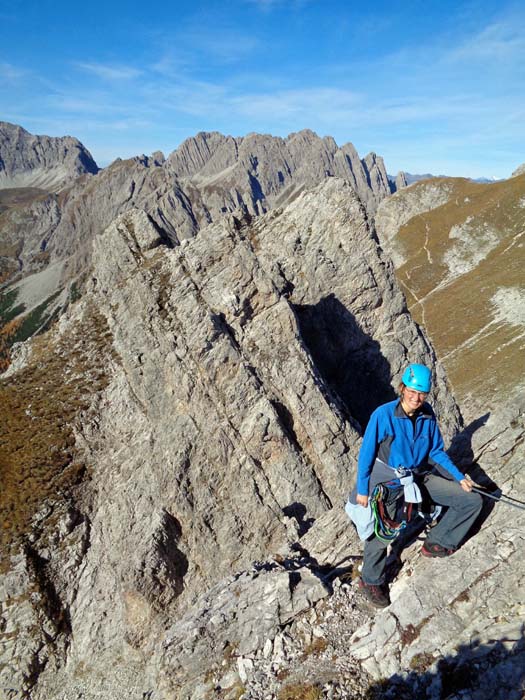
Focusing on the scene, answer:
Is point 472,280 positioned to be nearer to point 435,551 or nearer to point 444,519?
point 444,519

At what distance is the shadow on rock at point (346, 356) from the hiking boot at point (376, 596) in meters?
23.8

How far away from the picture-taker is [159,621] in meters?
23.9

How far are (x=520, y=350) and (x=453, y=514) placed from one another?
134 feet

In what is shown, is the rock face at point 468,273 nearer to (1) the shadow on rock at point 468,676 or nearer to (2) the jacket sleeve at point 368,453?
(2) the jacket sleeve at point 368,453

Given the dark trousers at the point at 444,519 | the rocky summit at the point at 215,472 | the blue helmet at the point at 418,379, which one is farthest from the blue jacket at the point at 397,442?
the rocky summit at the point at 215,472

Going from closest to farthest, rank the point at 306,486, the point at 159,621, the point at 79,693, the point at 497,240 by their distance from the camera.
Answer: the point at 79,693 < the point at 159,621 < the point at 306,486 < the point at 497,240

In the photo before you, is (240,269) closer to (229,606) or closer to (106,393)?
(106,393)

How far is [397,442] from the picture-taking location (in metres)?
11.0

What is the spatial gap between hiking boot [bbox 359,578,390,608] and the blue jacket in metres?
3.41

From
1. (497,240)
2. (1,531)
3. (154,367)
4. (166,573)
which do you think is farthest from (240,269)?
(497,240)

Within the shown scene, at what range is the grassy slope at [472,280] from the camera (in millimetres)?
45281

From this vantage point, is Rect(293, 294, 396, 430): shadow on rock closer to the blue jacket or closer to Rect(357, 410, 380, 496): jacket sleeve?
the blue jacket

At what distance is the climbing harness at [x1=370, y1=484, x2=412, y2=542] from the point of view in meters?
11.3

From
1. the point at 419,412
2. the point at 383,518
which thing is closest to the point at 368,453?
the point at 419,412
